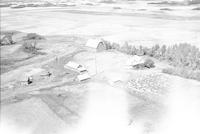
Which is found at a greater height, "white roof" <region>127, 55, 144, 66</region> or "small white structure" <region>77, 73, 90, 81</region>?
"white roof" <region>127, 55, 144, 66</region>

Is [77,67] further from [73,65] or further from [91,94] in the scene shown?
[91,94]

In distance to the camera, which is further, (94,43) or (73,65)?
(94,43)

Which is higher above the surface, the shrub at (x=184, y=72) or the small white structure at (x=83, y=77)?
the shrub at (x=184, y=72)

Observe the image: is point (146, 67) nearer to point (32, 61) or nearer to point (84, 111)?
point (84, 111)

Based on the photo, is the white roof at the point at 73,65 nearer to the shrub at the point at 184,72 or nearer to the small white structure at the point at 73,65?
the small white structure at the point at 73,65

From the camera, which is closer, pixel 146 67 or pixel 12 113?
pixel 12 113

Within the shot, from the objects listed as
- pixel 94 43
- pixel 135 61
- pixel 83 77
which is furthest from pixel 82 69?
pixel 94 43

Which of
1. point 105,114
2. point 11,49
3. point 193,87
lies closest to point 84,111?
point 105,114

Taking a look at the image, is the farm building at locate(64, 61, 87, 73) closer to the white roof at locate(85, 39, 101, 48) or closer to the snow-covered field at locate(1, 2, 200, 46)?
the white roof at locate(85, 39, 101, 48)

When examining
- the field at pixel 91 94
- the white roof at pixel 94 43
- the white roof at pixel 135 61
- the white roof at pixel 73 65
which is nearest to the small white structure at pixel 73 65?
the white roof at pixel 73 65

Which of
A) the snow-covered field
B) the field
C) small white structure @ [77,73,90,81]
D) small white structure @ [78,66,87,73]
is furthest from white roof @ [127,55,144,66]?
the snow-covered field

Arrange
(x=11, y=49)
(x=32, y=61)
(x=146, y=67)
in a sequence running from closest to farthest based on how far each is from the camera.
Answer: (x=146, y=67)
(x=32, y=61)
(x=11, y=49)
